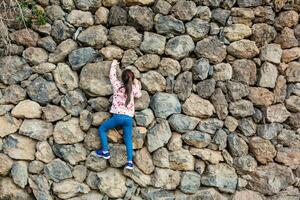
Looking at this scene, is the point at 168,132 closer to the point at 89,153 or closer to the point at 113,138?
the point at 113,138

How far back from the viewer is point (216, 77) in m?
4.93

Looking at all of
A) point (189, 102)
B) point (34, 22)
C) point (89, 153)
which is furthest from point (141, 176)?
point (34, 22)

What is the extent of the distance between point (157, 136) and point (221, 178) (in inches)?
37.9

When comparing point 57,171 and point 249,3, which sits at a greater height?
point 249,3

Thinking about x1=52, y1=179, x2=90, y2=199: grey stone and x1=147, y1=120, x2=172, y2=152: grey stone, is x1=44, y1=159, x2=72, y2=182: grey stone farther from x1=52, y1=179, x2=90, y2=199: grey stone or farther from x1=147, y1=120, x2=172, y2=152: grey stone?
x1=147, y1=120, x2=172, y2=152: grey stone

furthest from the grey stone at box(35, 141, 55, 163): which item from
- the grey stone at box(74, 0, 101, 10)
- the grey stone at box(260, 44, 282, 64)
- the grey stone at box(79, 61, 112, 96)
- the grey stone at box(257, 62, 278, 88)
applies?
the grey stone at box(260, 44, 282, 64)

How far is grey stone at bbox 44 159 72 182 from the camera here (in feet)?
15.4

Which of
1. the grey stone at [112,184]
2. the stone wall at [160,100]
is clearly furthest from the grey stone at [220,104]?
the grey stone at [112,184]

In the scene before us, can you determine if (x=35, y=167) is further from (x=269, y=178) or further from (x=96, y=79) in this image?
(x=269, y=178)

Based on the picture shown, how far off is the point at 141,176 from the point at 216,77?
5.06ft

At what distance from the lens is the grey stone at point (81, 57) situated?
4.80 m

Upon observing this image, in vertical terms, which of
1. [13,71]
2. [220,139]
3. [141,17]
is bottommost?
[220,139]

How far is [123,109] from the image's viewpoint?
4.51 m

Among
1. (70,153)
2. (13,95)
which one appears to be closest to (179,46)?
(70,153)
